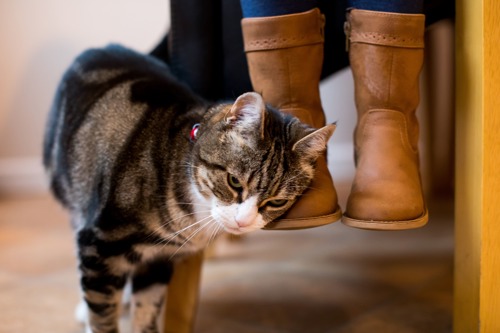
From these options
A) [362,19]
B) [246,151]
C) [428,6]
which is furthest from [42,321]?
[428,6]

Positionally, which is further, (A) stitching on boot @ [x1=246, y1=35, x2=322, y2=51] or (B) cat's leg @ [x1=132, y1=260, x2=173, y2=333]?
(B) cat's leg @ [x1=132, y1=260, x2=173, y2=333]

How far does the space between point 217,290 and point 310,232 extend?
58cm

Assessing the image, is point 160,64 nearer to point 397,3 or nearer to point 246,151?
point 246,151

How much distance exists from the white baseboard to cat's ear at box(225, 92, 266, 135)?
184cm

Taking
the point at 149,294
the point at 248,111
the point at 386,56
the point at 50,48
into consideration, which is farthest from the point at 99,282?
the point at 50,48

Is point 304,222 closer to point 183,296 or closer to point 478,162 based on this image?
point 478,162

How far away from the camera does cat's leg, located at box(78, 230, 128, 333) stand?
1132 millimetres

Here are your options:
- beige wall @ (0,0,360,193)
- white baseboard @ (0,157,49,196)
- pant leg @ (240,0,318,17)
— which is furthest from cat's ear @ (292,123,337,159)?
white baseboard @ (0,157,49,196)

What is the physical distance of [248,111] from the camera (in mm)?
1010

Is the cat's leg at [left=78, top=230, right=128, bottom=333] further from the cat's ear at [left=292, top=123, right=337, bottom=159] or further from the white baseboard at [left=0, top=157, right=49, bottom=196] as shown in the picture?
the white baseboard at [left=0, top=157, right=49, bottom=196]

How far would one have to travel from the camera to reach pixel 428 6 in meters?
1.22

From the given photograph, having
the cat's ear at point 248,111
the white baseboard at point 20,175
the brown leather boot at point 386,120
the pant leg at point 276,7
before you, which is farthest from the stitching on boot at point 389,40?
the white baseboard at point 20,175

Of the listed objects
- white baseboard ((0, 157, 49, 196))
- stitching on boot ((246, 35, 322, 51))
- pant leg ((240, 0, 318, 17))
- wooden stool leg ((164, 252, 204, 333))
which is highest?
pant leg ((240, 0, 318, 17))

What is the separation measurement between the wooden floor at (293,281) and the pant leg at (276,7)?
0.68 meters
